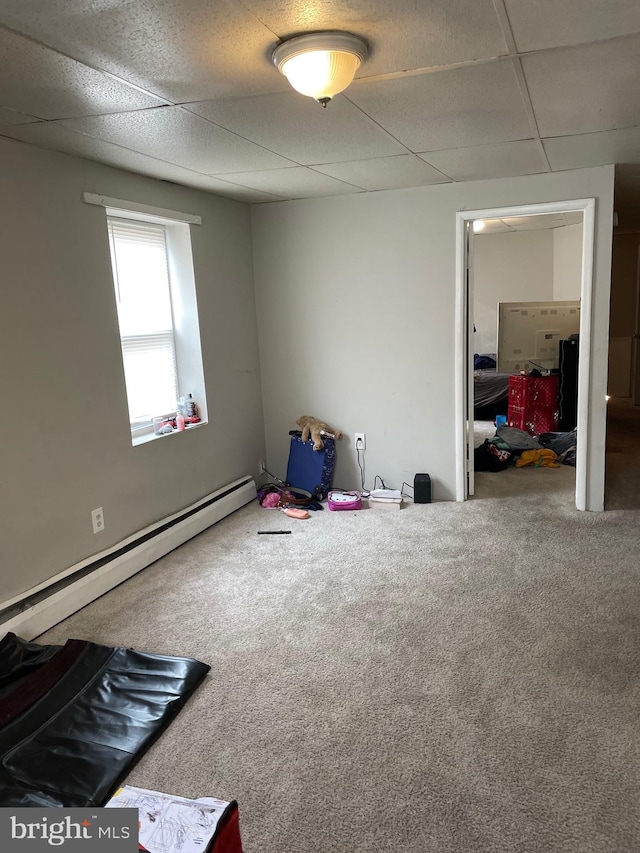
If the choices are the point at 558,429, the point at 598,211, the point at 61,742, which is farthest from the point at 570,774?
the point at 558,429

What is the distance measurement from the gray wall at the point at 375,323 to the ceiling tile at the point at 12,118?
7.82 feet

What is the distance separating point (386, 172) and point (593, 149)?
114 cm

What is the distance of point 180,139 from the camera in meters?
2.77

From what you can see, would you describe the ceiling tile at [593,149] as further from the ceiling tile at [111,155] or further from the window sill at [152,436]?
the window sill at [152,436]

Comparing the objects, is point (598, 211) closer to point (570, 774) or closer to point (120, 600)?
point (570, 774)

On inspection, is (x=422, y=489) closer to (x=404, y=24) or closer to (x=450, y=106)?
(x=450, y=106)

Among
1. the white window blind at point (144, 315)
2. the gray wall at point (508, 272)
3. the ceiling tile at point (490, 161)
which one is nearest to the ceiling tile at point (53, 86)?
the white window blind at point (144, 315)

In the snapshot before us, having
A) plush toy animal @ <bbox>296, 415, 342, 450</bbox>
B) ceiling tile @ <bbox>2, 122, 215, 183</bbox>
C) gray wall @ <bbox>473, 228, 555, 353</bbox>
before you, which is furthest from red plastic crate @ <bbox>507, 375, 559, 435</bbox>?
ceiling tile @ <bbox>2, 122, 215, 183</bbox>

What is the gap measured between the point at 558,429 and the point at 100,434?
478cm

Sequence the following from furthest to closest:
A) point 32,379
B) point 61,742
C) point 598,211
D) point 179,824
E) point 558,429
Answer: point 558,429, point 598,211, point 32,379, point 61,742, point 179,824

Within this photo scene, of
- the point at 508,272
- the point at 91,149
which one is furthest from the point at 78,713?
the point at 508,272

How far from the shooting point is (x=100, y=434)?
3281 mm

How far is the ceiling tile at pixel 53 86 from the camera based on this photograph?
5.90ft

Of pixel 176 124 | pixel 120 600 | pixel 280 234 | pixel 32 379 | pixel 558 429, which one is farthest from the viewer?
pixel 558 429
